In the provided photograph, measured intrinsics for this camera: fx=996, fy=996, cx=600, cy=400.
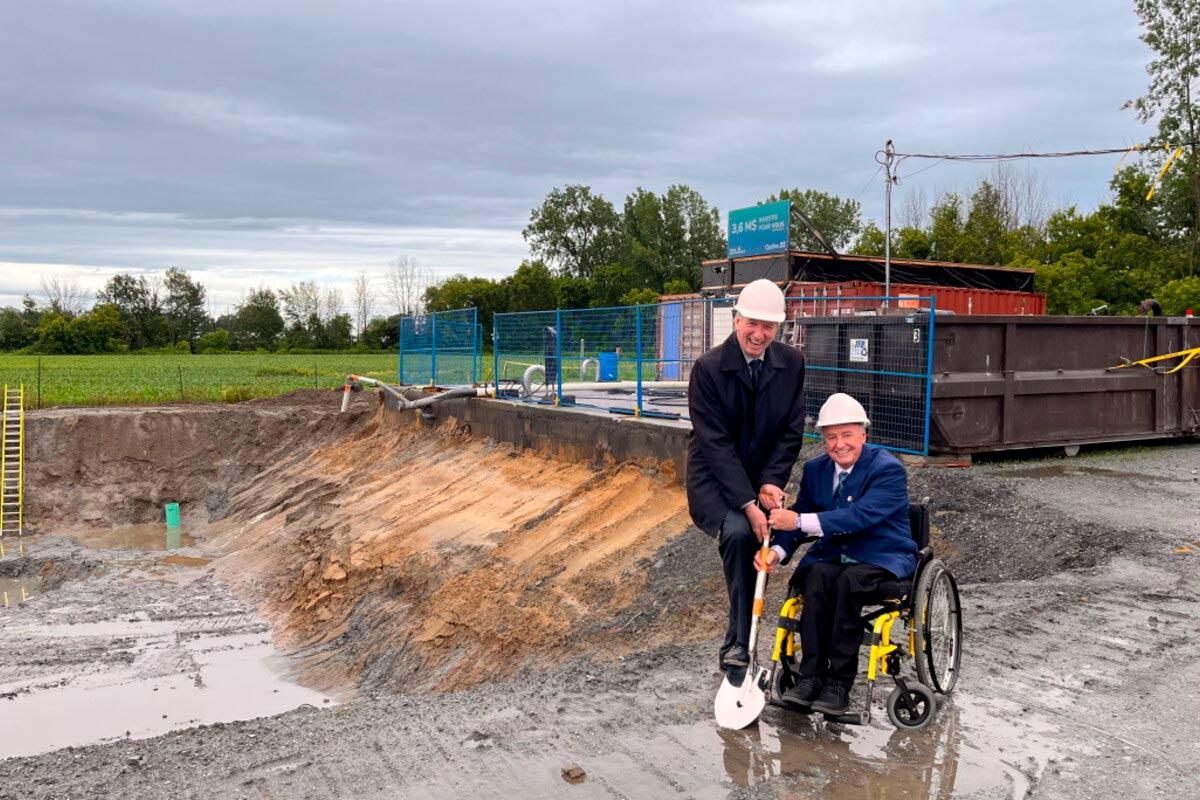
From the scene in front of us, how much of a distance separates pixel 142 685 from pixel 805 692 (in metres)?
8.10

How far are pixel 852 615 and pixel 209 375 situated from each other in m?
40.7

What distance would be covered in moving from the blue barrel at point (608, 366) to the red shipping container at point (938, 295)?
5.52 m

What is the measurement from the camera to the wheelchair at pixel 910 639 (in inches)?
191

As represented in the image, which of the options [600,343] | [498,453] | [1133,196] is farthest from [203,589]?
[1133,196]

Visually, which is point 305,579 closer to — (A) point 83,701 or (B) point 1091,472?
(A) point 83,701

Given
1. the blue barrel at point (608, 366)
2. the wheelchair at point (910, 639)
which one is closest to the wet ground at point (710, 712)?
the wheelchair at point (910, 639)

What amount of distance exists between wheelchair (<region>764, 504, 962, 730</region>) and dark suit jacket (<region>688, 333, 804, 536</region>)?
0.67 meters

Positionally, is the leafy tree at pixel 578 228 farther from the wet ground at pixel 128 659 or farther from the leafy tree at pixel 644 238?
the wet ground at pixel 128 659

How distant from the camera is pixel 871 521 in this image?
484cm

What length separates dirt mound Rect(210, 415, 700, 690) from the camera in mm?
9516

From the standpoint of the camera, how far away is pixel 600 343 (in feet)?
52.5

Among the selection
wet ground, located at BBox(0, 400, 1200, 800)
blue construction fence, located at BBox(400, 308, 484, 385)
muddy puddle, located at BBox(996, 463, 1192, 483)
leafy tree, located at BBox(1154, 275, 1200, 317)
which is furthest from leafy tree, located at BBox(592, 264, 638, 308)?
wet ground, located at BBox(0, 400, 1200, 800)

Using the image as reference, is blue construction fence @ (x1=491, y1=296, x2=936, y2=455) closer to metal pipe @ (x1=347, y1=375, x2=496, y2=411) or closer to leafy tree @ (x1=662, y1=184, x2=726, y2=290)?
metal pipe @ (x1=347, y1=375, x2=496, y2=411)

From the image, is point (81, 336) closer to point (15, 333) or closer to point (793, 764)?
point (15, 333)
